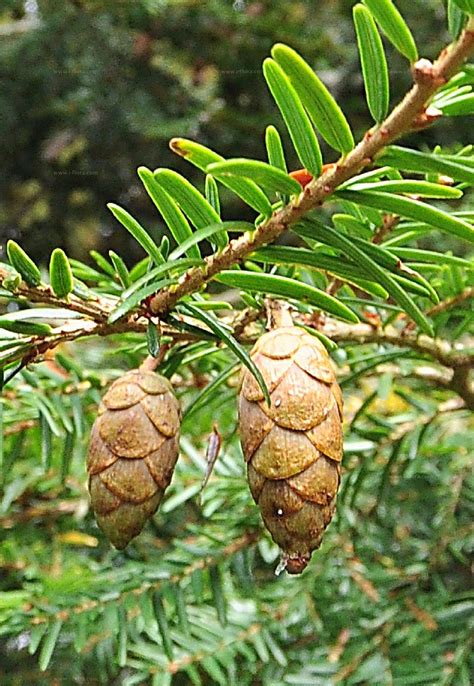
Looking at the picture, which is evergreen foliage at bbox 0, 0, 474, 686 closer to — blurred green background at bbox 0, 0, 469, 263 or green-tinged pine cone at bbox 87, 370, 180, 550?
green-tinged pine cone at bbox 87, 370, 180, 550

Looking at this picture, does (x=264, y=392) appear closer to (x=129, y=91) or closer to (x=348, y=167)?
(x=348, y=167)

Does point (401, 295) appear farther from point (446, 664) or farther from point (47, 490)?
point (47, 490)

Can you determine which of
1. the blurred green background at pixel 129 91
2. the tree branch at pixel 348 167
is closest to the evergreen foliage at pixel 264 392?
the tree branch at pixel 348 167

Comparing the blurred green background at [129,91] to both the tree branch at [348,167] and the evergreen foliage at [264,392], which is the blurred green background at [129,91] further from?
the tree branch at [348,167]

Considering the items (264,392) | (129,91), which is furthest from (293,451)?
(129,91)

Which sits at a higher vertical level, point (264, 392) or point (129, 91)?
point (129, 91)

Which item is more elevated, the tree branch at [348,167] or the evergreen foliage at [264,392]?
the tree branch at [348,167]

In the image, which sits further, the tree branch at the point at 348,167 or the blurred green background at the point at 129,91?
the blurred green background at the point at 129,91
